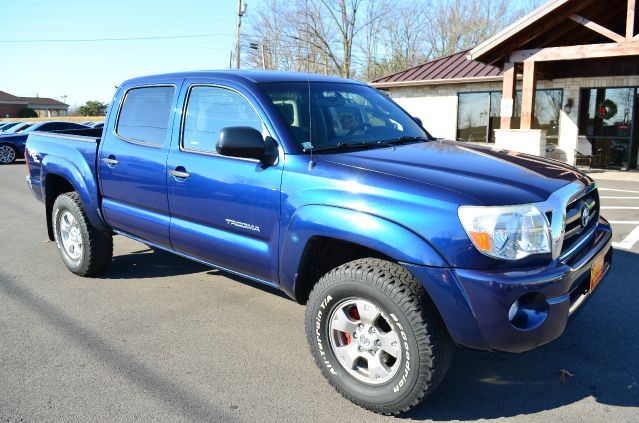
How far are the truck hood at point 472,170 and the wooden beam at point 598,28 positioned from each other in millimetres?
10241

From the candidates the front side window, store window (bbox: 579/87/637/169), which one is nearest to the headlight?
the front side window

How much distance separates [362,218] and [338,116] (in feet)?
4.09

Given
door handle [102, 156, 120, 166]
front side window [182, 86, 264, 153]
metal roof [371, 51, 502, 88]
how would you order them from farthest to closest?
1. metal roof [371, 51, 502, 88]
2. door handle [102, 156, 120, 166]
3. front side window [182, 86, 264, 153]

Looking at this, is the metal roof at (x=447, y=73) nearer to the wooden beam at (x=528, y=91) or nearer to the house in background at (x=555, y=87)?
the house in background at (x=555, y=87)

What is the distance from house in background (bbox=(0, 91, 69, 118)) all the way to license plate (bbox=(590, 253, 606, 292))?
8012cm

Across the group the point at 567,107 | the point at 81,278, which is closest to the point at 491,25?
the point at 567,107

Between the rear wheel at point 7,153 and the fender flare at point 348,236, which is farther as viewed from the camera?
the rear wheel at point 7,153

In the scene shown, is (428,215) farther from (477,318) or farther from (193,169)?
(193,169)

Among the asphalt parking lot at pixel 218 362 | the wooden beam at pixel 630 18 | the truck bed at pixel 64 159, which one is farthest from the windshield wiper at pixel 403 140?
the wooden beam at pixel 630 18

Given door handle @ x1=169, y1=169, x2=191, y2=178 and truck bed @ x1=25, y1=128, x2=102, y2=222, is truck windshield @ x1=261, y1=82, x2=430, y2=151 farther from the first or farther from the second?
truck bed @ x1=25, y1=128, x2=102, y2=222

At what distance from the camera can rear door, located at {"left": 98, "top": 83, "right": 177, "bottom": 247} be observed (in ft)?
13.3

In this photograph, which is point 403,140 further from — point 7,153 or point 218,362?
point 7,153

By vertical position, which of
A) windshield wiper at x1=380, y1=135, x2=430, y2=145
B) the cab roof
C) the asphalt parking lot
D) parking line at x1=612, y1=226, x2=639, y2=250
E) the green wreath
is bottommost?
the asphalt parking lot

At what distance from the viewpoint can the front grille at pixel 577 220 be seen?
2.86 meters
